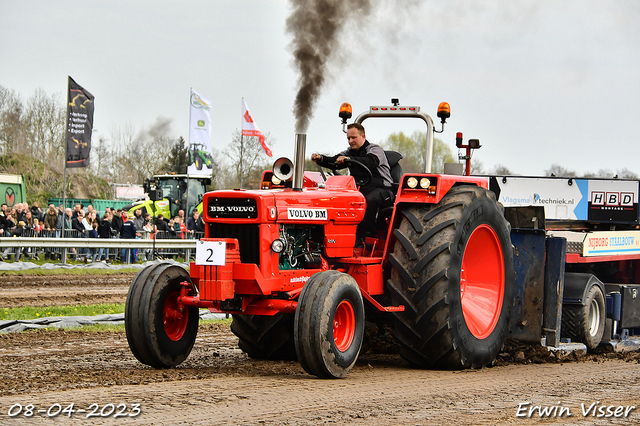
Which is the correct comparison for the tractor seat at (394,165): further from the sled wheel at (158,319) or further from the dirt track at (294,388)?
the sled wheel at (158,319)

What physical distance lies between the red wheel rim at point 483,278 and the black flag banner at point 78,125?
14099mm

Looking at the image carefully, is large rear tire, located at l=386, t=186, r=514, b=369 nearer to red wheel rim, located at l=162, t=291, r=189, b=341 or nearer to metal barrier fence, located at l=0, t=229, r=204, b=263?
red wheel rim, located at l=162, t=291, r=189, b=341

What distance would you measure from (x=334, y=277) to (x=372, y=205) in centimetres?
148

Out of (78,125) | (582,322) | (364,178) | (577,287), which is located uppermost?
(78,125)

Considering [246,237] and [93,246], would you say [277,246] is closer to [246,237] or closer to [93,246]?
[246,237]

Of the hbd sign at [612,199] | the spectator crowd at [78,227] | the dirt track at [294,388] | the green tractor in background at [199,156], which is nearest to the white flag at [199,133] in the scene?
the green tractor in background at [199,156]

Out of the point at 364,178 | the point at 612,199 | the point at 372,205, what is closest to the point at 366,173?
the point at 364,178

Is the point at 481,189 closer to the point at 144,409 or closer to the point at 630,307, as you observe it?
the point at 630,307

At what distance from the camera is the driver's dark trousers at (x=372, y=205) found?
730cm

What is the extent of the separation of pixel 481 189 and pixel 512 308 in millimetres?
1324

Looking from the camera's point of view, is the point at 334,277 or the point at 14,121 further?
the point at 14,121

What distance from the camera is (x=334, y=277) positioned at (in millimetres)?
5984

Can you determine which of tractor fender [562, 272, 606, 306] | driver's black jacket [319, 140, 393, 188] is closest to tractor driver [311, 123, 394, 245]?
driver's black jacket [319, 140, 393, 188]

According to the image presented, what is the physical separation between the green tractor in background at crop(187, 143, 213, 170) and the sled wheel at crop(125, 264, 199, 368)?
17029 millimetres
